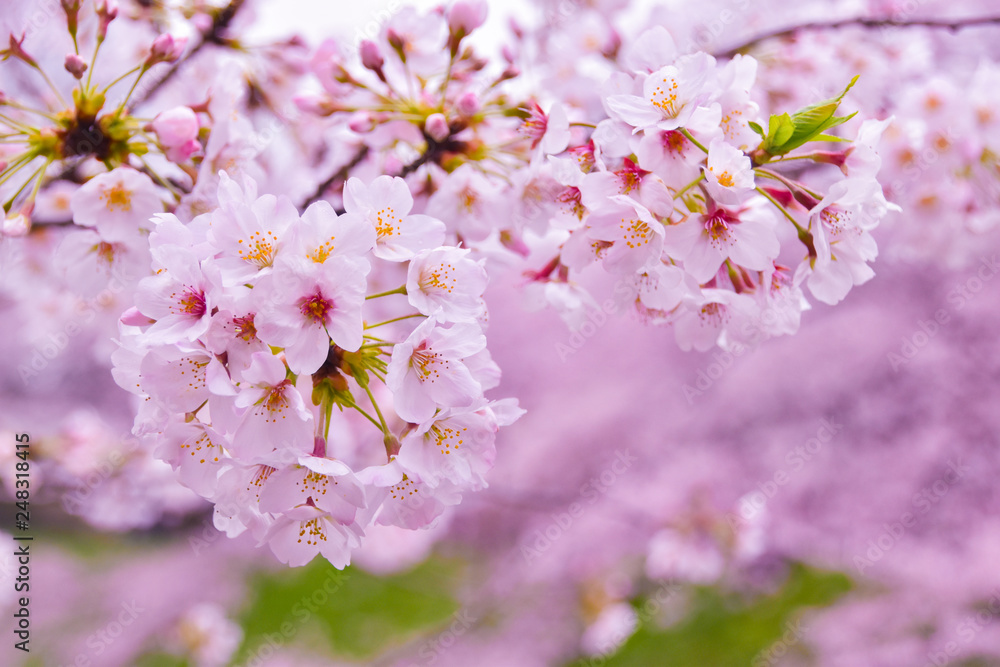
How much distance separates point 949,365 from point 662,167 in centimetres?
251

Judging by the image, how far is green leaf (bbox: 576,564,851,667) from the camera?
2395 mm

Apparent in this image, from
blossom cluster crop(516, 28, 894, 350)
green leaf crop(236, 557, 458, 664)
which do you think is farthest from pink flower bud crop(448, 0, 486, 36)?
green leaf crop(236, 557, 458, 664)

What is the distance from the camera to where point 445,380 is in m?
0.63

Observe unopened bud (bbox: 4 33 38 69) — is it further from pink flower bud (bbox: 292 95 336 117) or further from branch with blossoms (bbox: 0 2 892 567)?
pink flower bud (bbox: 292 95 336 117)

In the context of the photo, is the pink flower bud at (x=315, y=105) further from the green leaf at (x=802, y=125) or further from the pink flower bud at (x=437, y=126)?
the green leaf at (x=802, y=125)

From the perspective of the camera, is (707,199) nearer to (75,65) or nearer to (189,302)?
(189,302)

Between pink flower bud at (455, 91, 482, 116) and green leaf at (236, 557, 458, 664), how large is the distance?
8.78 ft

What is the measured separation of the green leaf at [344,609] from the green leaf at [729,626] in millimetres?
910

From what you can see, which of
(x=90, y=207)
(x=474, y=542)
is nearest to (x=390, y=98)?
(x=90, y=207)

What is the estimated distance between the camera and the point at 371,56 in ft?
3.10

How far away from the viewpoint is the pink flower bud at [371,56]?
942 millimetres

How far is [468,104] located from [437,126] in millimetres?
60

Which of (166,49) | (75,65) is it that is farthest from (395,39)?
(75,65)

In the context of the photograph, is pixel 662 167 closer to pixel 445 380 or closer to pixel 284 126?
pixel 445 380
